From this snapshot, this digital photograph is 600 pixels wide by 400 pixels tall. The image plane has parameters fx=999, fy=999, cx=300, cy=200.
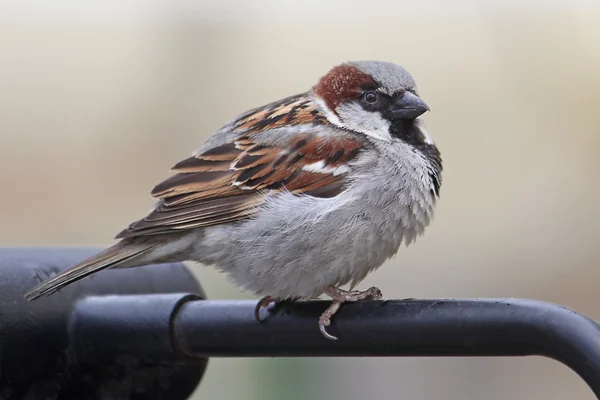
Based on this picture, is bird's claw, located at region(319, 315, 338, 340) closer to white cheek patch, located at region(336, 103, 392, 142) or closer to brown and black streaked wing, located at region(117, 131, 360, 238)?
brown and black streaked wing, located at region(117, 131, 360, 238)

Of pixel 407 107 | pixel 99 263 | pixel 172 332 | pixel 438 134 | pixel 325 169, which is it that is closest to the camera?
pixel 172 332

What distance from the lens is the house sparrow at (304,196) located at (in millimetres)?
2303

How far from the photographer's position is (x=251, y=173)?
2475 millimetres

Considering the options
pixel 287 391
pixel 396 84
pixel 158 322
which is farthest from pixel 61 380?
pixel 287 391

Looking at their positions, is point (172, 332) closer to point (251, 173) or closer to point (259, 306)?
point (259, 306)

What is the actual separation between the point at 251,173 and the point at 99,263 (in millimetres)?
541

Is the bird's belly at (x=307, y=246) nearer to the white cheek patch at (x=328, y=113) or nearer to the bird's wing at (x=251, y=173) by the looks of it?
the bird's wing at (x=251, y=173)

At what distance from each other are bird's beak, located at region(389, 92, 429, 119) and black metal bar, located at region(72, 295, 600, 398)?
0.78 metres

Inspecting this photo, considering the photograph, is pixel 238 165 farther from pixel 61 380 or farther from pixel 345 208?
pixel 61 380

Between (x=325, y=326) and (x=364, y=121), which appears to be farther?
(x=364, y=121)

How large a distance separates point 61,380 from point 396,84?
124 cm

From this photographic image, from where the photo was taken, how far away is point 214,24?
25.4 feet

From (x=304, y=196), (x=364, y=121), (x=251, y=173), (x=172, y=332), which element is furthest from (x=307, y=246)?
(x=172, y=332)

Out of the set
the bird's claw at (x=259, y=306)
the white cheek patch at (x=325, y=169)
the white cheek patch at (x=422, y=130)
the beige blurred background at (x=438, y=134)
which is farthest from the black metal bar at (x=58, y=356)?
the beige blurred background at (x=438, y=134)
